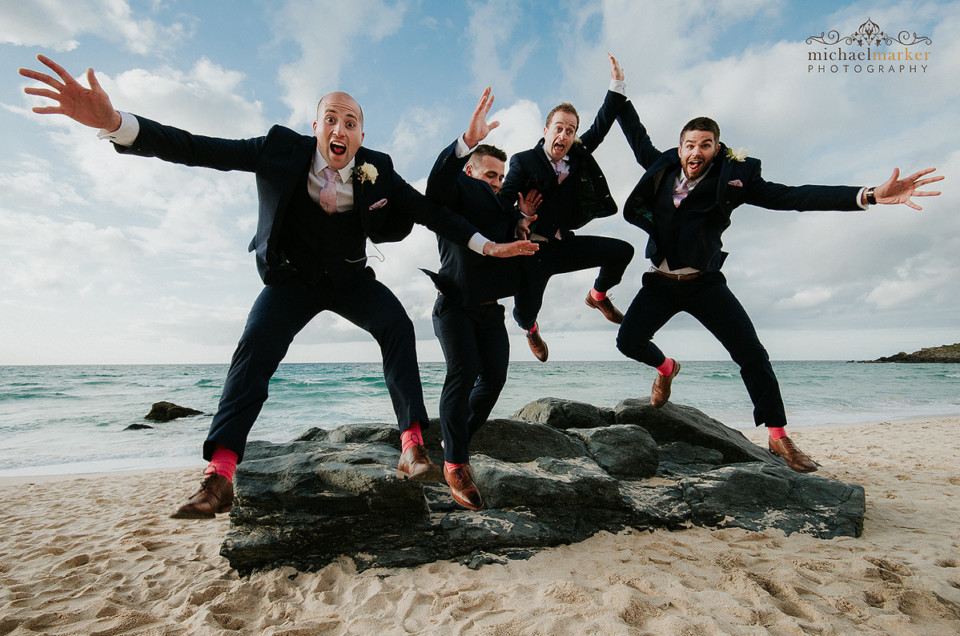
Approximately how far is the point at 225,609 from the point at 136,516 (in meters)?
3.00

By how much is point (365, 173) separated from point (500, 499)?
9.12 ft

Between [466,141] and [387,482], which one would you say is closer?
[466,141]

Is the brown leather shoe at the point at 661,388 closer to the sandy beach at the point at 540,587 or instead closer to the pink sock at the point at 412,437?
the sandy beach at the point at 540,587

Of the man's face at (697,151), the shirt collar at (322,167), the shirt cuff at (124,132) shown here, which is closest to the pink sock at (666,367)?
the man's face at (697,151)

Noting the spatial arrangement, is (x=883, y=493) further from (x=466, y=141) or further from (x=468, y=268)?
(x=466, y=141)

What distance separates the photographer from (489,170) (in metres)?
4.22

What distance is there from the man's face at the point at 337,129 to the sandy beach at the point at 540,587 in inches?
113

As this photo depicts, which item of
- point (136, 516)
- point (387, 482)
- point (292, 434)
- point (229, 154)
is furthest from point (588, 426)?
point (292, 434)

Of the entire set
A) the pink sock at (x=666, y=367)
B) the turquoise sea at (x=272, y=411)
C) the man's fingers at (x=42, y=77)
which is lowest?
the turquoise sea at (x=272, y=411)

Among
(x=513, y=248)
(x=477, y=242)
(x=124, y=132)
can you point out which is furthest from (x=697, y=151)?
(x=124, y=132)

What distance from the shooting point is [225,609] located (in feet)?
10.5

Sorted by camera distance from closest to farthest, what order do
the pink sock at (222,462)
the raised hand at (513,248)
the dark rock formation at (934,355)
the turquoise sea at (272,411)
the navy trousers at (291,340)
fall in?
the pink sock at (222,462)
the navy trousers at (291,340)
the raised hand at (513,248)
the turquoise sea at (272,411)
the dark rock formation at (934,355)

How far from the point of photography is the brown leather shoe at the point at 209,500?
101 inches

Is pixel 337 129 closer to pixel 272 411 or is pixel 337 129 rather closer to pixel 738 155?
pixel 738 155
